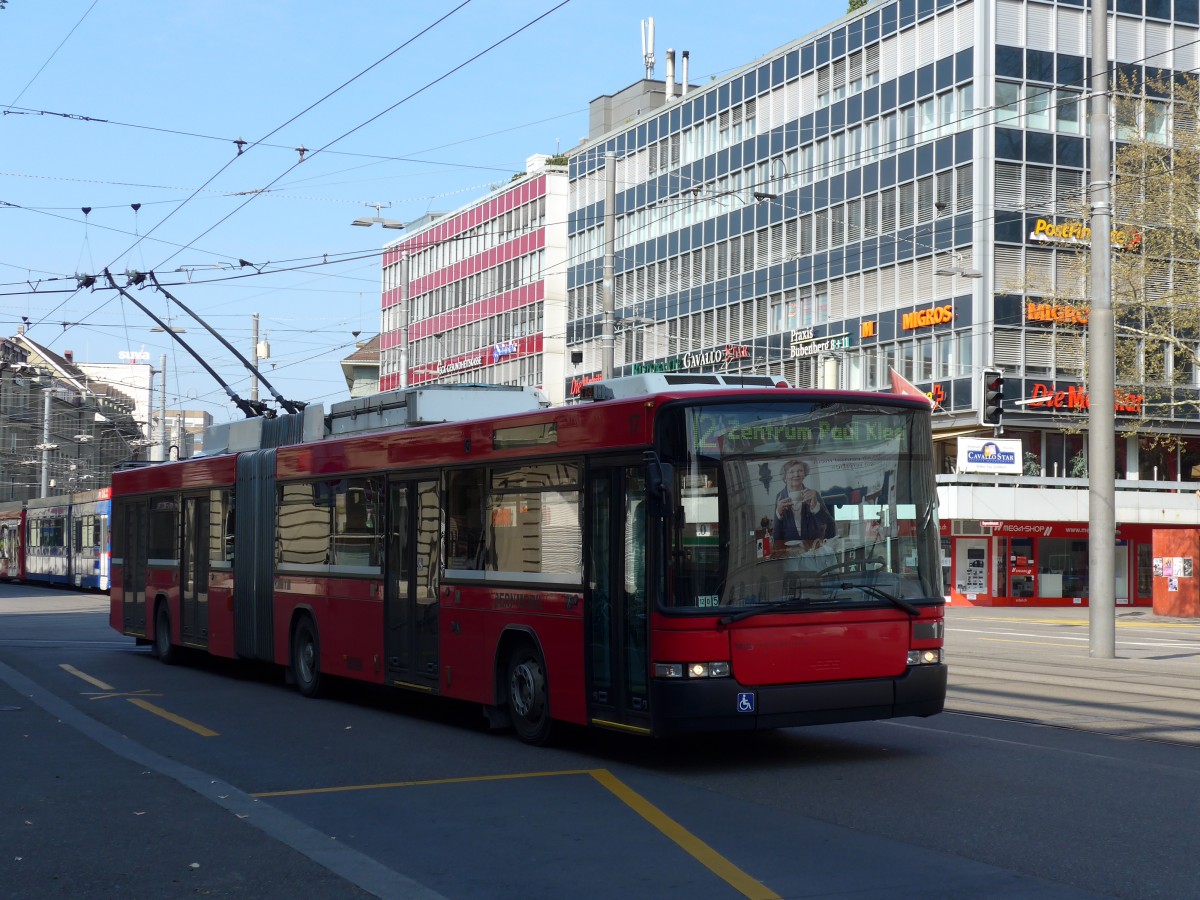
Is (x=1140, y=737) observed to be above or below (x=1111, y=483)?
below

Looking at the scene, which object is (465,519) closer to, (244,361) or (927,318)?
(244,361)

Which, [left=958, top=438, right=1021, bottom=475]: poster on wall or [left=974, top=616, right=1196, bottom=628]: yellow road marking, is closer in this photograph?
[left=974, top=616, right=1196, bottom=628]: yellow road marking

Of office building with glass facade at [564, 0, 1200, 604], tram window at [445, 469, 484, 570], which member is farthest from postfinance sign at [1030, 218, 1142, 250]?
tram window at [445, 469, 484, 570]

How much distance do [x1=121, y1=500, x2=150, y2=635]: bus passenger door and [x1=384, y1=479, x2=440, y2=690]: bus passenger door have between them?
878 centimetres

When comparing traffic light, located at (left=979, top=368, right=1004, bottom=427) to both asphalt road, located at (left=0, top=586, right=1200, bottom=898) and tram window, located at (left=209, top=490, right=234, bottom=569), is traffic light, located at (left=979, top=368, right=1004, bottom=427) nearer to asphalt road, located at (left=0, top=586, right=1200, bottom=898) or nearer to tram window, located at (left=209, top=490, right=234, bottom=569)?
asphalt road, located at (left=0, top=586, right=1200, bottom=898)

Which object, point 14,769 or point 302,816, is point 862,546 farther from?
point 14,769

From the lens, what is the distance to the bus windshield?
407 inches

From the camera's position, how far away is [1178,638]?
30.5m

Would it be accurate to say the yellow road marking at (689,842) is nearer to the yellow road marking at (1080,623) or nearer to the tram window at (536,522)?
the tram window at (536,522)

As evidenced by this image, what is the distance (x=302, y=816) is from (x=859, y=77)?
45604 mm

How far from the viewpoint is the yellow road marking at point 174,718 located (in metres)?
13.2

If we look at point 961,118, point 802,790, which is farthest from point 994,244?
point 802,790

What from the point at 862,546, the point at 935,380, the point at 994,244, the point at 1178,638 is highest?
the point at 994,244

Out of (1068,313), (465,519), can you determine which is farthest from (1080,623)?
(465,519)
